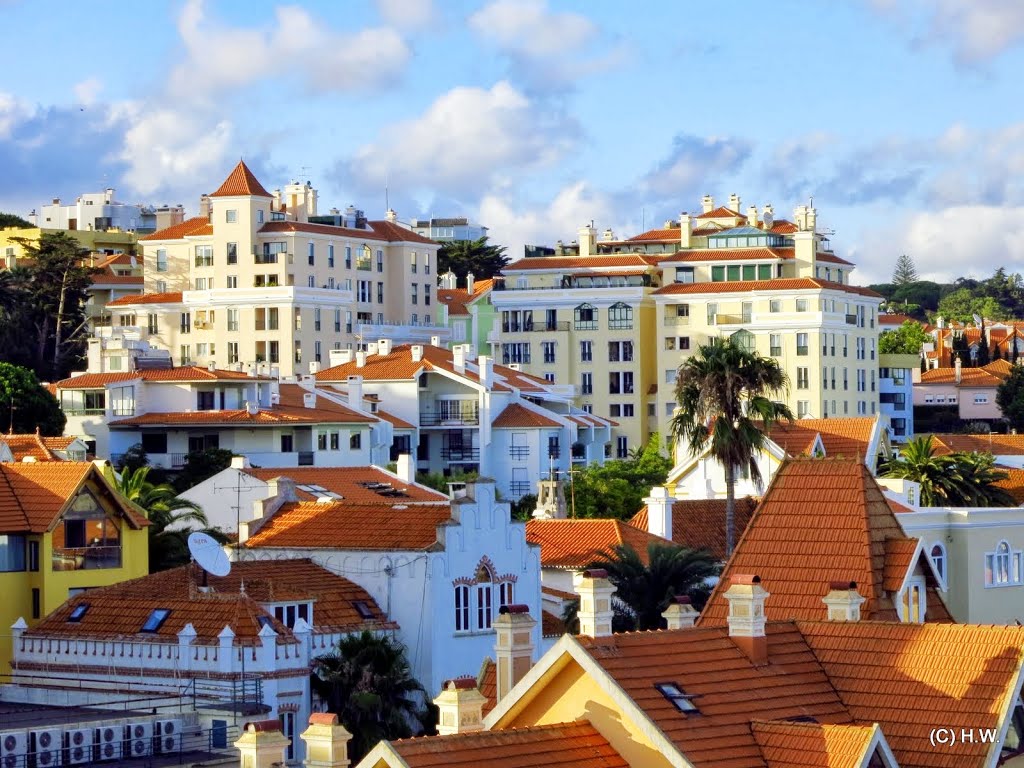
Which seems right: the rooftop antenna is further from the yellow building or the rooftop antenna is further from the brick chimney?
the brick chimney

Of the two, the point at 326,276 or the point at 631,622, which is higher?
the point at 326,276

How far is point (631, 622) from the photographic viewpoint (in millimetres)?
52688

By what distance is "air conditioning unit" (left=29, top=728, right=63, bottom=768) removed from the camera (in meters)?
37.6

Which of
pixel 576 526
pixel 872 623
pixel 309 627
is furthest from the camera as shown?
pixel 576 526

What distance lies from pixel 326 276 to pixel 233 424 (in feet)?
140

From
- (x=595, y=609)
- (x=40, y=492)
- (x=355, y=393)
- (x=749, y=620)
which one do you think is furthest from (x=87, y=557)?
(x=355, y=393)

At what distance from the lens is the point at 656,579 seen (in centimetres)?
5391

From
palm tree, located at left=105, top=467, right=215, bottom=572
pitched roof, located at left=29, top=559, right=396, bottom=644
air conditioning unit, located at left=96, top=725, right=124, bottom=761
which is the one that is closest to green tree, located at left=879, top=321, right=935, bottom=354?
palm tree, located at left=105, top=467, right=215, bottom=572

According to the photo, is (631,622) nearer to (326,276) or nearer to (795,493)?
(795,493)

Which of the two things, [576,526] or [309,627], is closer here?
[309,627]

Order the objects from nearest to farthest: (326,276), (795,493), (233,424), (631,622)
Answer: (795,493) → (631,622) → (233,424) → (326,276)

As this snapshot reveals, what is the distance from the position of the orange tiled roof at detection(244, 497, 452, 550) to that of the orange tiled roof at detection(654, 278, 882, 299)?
88.4 meters

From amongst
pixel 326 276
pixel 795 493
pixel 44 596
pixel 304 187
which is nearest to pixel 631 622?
pixel 44 596

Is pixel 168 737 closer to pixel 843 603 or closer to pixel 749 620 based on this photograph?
pixel 843 603
